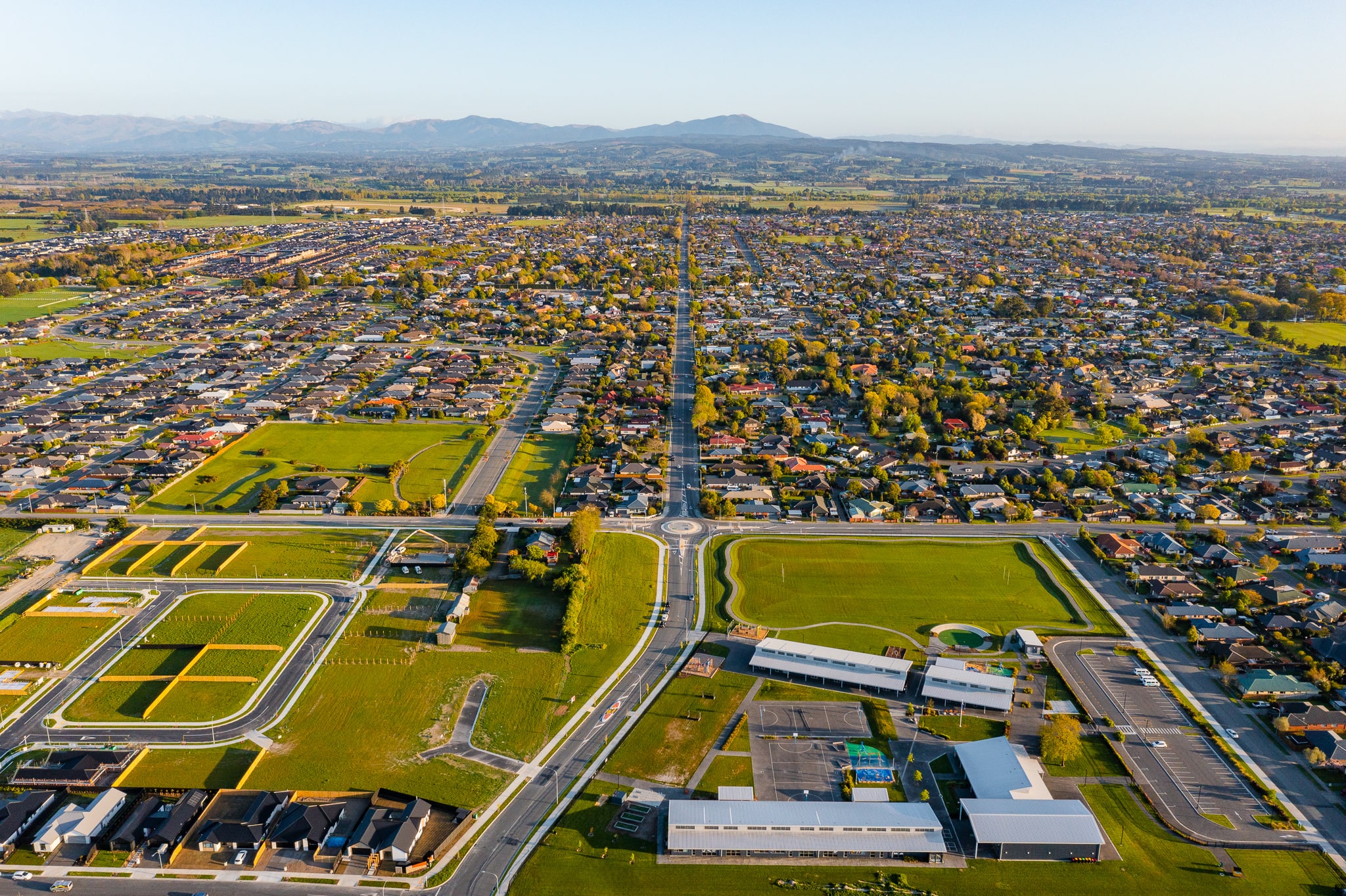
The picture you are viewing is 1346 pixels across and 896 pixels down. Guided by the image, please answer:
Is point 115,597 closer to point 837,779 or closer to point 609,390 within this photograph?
point 837,779

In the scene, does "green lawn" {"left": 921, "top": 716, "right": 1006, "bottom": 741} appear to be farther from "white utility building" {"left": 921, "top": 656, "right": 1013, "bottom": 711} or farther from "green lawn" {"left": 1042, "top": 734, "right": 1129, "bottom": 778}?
"green lawn" {"left": 1042, "top": 734, "right": 1129, "bottom": 778}

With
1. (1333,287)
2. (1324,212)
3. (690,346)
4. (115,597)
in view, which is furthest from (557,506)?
(1324,212)

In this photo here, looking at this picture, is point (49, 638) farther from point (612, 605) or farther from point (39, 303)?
point (39, 303)

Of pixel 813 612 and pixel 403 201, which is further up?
pixel 403 201

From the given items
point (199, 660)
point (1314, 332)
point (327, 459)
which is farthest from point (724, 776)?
point (1314, 332)

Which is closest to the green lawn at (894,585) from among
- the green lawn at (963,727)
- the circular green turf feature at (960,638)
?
the circular green turf feature at (960,638)
